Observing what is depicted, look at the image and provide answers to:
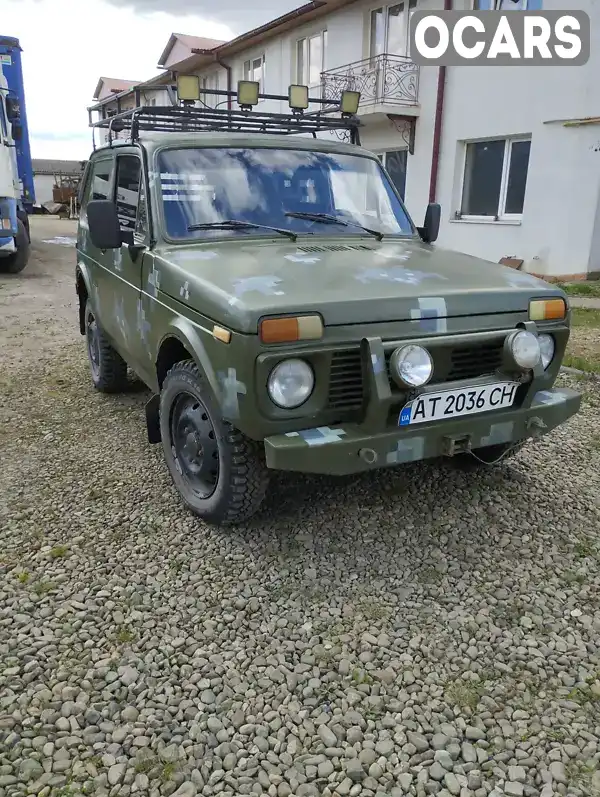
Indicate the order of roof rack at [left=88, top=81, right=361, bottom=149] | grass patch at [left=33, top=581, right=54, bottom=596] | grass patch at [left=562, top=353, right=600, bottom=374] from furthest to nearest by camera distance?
grass patch at [left=562, top=353, right=600, bottom=374] → roof rack at [left=88, top=81, right=361, bottom=149] → grass patch at [left=33, top=581, right=54, bottom=596]

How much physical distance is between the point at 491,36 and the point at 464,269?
406 inches

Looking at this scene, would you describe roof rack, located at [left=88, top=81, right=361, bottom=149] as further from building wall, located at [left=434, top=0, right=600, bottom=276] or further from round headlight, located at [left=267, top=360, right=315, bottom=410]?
building wall, located at [left=434, top=0, right=600, bottom=276]

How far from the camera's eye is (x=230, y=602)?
2877mm

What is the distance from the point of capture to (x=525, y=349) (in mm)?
3105

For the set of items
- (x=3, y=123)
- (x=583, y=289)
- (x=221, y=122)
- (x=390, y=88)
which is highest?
(x=390, y=88)

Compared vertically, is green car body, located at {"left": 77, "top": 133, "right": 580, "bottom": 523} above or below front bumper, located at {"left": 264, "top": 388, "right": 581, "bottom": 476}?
above

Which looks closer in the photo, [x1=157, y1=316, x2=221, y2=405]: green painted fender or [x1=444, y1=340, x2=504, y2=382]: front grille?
[x1=157, y1=316, x2=221, y2=405]: green painted fender

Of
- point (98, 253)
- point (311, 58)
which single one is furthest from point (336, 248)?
point (311, 58)

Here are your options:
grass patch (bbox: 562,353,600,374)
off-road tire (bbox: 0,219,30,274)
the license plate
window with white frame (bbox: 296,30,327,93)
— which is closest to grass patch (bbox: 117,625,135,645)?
the license plate

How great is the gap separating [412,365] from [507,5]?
439 inches

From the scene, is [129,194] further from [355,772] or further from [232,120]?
[355,772]

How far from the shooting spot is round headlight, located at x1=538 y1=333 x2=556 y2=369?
132 inches

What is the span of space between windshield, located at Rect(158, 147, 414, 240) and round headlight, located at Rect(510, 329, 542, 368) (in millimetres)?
1335

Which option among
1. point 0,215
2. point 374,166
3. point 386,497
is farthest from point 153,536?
point 0,215
